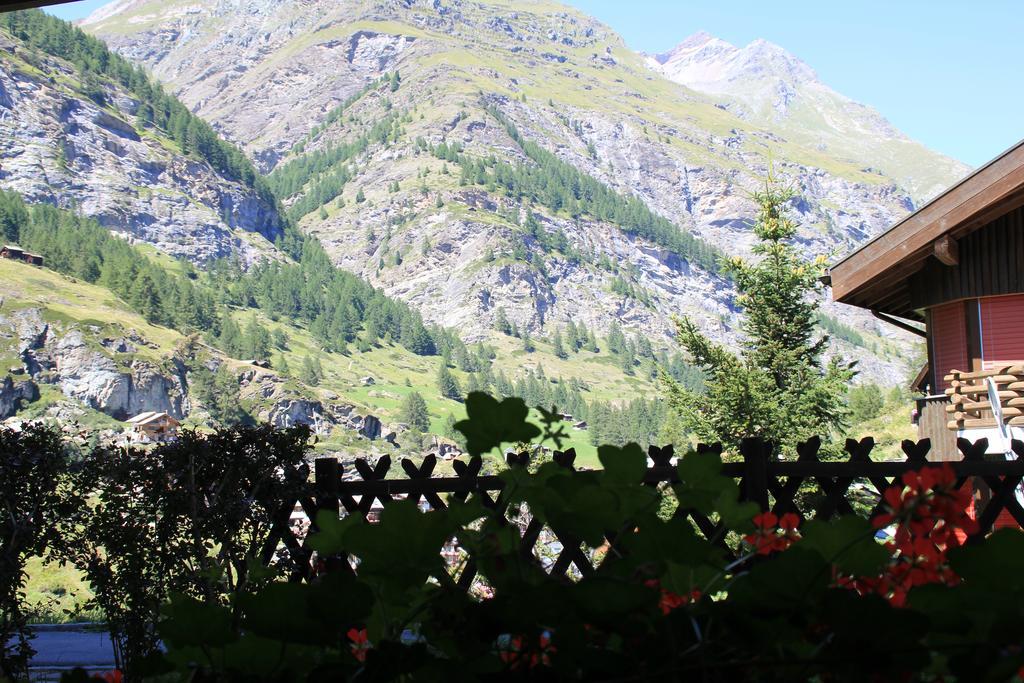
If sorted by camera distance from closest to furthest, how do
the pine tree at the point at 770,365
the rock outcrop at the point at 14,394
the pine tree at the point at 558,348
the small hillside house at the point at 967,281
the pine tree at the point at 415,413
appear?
the small hillside house at the point at 967,281
the pine tree at the point at 770,365
the rock outcrop at the point at 14,394
the pine tree at the point at 415,413
the pine tree at the point at 558,348

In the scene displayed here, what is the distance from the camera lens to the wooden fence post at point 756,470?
4.42 meters

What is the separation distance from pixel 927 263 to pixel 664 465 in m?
7.21

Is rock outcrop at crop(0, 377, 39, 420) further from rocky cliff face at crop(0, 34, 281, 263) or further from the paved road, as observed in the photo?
the paved road

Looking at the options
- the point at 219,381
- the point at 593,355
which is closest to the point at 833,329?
the point at 593,355

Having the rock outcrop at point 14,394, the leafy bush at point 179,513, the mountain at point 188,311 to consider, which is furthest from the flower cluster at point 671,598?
the rock outcrop at point 14,394

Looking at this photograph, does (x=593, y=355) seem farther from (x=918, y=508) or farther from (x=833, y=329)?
(x=918, y=508)

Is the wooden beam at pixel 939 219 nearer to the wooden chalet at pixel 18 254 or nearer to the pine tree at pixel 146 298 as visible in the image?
the pine tree at pixel 146 298

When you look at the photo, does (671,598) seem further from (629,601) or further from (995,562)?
(995,562)

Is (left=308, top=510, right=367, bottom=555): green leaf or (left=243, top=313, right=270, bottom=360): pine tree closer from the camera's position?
(left=308, top=510, right=367, bottom=555): green leaf

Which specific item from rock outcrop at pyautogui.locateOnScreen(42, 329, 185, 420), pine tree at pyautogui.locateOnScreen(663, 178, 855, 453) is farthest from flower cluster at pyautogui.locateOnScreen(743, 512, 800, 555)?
rock outcrop at pyautogui.locateOnScreen(42, 329, 185, 420)

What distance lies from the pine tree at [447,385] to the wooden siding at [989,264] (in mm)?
132905

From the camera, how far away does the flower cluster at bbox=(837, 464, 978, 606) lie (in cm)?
118

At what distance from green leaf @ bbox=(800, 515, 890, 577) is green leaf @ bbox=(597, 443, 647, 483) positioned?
0.24 m

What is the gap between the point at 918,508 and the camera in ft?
3.90
